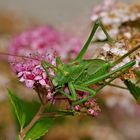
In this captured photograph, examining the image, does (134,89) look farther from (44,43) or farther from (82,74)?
(44,43)

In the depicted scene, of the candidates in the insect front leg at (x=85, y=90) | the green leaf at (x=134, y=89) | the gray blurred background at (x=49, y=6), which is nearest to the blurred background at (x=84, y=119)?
the green leaf at (x=134, y=89)

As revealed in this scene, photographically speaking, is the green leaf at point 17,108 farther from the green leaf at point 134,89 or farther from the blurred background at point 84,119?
the blurred background at point 84,119

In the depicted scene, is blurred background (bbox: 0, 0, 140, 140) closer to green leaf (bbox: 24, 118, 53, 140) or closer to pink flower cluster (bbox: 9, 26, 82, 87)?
pink flower cluster (bbox: 9, 26, 82, 87)

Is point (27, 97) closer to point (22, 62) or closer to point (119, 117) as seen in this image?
point (119, 117)

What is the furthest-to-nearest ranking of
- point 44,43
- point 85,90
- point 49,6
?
point 49,6 → point 44,43 → point 85,90

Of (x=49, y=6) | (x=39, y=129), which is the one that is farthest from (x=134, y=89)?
(x=49, y=6)

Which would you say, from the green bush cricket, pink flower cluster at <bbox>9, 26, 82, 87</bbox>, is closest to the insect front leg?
the green bush cricket

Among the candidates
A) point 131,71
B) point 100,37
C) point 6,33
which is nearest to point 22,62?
point 131,71
